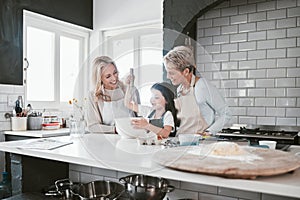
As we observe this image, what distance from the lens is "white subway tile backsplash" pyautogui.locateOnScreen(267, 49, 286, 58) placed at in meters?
2.64

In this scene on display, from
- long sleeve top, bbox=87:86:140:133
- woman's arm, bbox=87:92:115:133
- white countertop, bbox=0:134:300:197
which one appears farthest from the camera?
woman's arm, bbox=87:92:115:133

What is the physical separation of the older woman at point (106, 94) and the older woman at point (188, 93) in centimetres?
20

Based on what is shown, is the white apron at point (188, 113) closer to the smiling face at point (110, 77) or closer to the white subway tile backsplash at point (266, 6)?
the smiling face at point (110, 77)

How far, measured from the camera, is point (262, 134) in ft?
7.88

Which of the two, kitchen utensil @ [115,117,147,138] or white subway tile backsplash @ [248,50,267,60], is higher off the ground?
white subway tile backsplash @ [248,50,267,60]

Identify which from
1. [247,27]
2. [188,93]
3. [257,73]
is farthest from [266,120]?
[188,93]

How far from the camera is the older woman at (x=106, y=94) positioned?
53.1 inches

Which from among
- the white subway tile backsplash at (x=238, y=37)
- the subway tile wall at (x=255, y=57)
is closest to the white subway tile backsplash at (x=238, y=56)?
the subway tile wall at (x=255, y=57)

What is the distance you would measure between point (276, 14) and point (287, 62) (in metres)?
0.45

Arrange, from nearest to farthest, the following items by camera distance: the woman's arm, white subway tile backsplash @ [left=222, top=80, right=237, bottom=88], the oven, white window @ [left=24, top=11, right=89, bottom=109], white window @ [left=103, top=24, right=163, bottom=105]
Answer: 1. white window @ [left=103, top=24, right=163, bottom=105]
2. the woman's arm
3. the oven
4. white subway tile backsplash @ [left=222, top=80, right=237, bottom=88]
5. white window @ [left=24, top=11, right=89, bottom=109]

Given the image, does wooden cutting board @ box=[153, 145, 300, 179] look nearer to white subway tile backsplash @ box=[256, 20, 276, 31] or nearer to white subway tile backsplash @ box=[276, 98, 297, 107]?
white subway tile backsplash @ box=[276, 98, 297, 107]

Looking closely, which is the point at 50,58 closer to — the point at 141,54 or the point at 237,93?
the point at 237,93

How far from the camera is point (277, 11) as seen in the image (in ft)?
8.71

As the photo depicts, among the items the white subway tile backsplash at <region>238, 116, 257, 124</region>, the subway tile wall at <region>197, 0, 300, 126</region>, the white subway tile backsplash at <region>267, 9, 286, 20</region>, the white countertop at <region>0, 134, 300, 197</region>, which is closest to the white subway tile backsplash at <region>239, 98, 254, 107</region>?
the subway tile wall at <region>197, 0, 300, 126</region>
